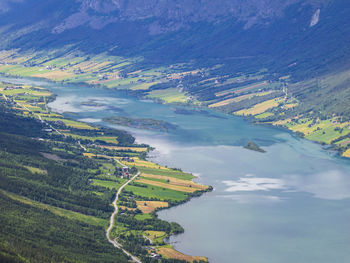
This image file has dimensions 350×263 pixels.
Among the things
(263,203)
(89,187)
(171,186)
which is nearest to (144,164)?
(171,186)

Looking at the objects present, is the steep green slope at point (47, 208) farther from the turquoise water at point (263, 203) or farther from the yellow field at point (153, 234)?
the turquoise water at point (263, 203)

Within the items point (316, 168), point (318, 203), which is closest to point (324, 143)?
point (316, 168)

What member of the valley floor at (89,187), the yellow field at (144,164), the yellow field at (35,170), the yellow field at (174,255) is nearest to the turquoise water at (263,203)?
the yellow field at (174,255)

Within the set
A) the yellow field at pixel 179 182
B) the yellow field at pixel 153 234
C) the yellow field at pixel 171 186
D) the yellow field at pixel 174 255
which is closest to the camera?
the yellow field at pixel 174 255

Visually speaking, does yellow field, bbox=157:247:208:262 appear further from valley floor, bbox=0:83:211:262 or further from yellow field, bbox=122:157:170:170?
yellow field, bbox=122:157:170:170

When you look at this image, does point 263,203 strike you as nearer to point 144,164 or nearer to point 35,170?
point 144,164

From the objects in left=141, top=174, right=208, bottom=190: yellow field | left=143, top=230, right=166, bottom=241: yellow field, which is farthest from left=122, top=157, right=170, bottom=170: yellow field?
left=143, top=230, right=166, bottom=241: yellow field

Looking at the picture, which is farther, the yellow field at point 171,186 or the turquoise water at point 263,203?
the yellow field at point 171,186
